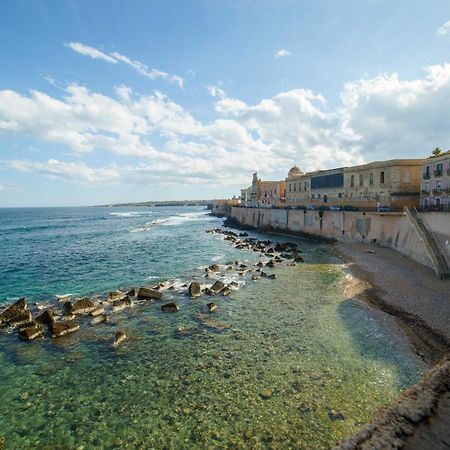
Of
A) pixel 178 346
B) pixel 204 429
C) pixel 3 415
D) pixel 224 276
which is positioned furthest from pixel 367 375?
pixel 224 276

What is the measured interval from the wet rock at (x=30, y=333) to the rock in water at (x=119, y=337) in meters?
3.87

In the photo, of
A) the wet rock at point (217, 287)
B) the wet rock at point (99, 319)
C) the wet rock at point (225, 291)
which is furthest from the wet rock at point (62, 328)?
the wet rock at point (225, 291)

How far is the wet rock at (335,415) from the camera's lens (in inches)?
357

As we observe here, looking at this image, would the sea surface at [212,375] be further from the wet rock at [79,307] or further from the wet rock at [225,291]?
the wet rock at [79,307]

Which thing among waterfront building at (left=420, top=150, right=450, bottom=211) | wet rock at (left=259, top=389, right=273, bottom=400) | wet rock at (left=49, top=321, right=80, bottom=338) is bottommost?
wet rock at (left=259, top=389, right=273, bottom=400)

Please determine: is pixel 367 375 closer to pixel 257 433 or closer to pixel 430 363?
pixel 430 363

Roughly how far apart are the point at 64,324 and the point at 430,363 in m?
16.9

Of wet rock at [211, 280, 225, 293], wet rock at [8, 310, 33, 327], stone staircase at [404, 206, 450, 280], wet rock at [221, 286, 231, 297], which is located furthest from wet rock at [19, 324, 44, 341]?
stone staircase at [404, 206, 450, 280]

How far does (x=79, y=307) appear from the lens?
59.2 ft

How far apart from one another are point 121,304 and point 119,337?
201 inches

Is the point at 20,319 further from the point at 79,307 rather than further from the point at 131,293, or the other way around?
the point at 131,293

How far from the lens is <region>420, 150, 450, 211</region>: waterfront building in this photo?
30.0 meters

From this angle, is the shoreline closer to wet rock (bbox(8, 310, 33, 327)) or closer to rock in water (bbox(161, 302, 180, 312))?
rock in water (bbox(161, 302, 180, 312))

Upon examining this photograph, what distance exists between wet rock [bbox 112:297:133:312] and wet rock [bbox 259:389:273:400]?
11.4 m
